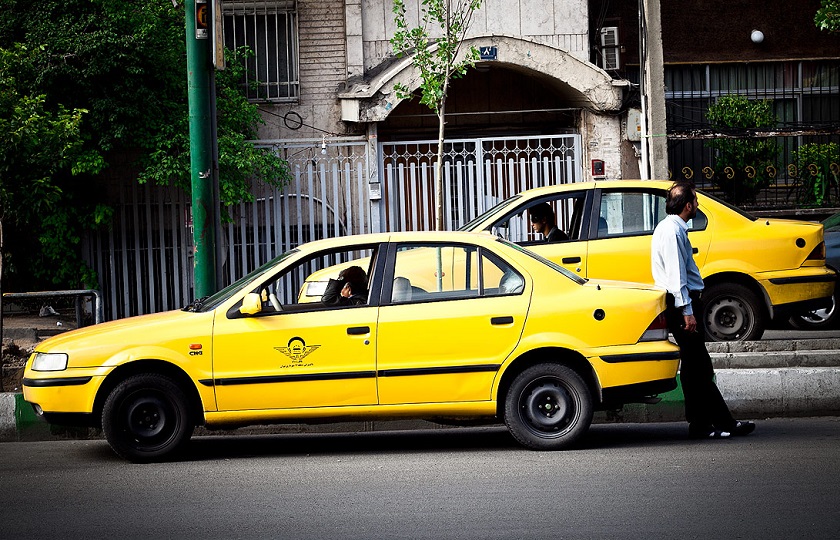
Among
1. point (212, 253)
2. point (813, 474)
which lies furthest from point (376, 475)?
point (212, 253)

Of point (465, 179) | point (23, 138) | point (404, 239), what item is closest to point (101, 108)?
point (23, 138)

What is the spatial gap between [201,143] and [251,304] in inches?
117

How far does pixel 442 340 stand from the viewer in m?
7.57

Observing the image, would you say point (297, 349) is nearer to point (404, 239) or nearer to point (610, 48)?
point (404, 239)

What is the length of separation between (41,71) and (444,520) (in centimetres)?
975

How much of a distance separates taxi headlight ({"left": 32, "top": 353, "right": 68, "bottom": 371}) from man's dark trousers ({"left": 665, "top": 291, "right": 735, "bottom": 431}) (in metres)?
4.30

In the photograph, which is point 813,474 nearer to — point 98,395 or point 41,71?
point 98,395

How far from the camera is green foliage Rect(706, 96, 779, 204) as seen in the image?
52.3ft

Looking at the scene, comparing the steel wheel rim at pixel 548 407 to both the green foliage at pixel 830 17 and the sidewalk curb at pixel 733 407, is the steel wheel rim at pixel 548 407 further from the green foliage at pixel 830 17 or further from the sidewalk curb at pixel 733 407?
the green foliage at pixel 830 17


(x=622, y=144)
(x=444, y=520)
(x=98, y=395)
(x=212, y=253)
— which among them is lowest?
(x=444, y=520)

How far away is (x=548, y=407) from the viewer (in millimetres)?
7660

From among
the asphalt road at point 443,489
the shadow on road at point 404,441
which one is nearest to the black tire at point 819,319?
the asphalt road at point 443,489

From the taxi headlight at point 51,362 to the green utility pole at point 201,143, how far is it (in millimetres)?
2405

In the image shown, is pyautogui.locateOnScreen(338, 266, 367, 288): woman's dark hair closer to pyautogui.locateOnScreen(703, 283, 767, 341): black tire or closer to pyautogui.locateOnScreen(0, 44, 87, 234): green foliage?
pyautogui.locateOnScreen(0, 44, 87, 234): green foliage
